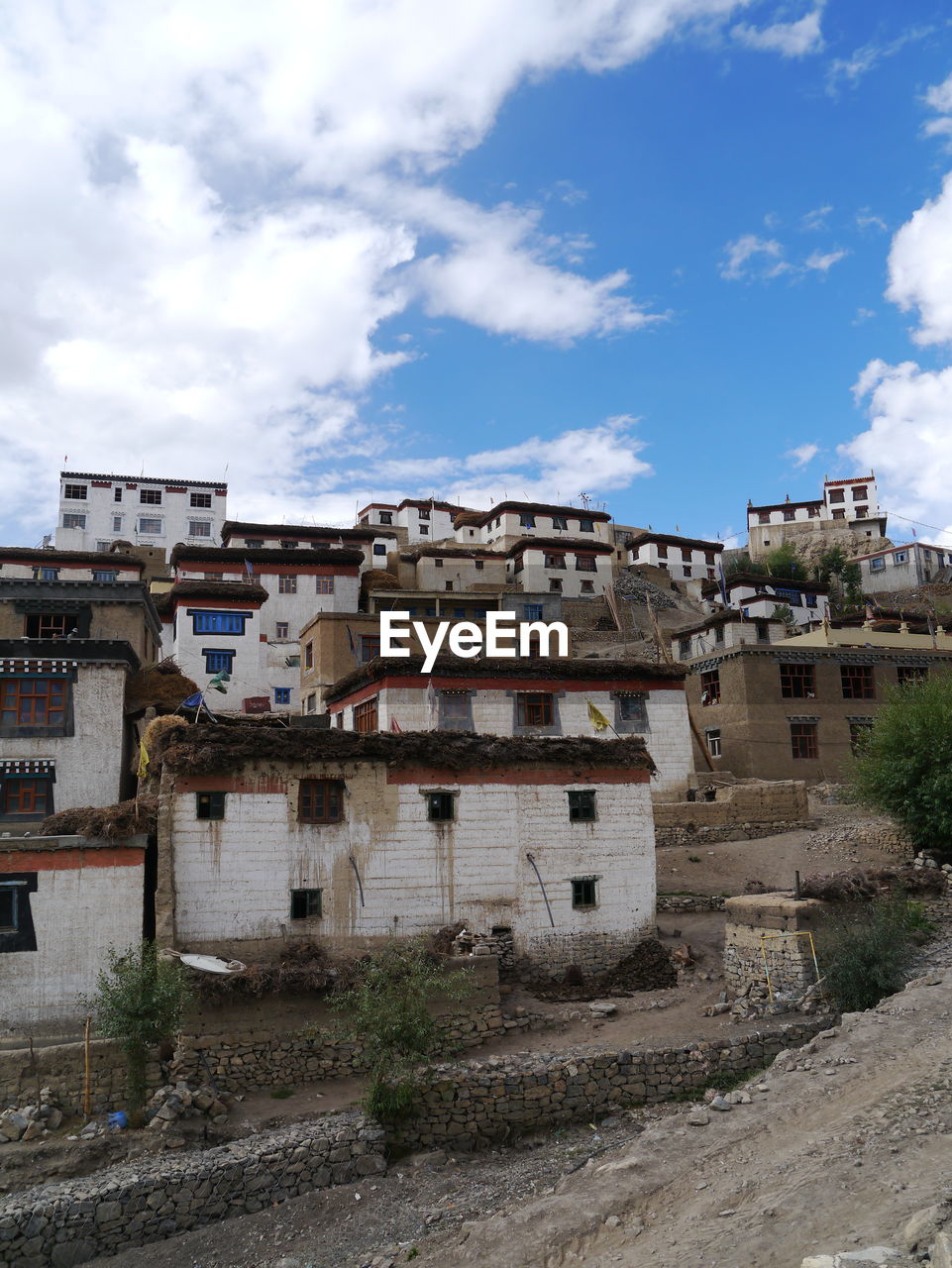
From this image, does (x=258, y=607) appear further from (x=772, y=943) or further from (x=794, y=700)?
(x=772, y=943)

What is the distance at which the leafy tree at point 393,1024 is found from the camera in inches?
749

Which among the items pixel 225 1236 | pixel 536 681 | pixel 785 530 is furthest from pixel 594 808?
pixel 785 530

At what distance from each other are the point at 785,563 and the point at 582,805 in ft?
231

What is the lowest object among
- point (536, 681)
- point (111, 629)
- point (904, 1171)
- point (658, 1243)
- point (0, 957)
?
point (658, 1243)

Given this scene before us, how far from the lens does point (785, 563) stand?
300ft

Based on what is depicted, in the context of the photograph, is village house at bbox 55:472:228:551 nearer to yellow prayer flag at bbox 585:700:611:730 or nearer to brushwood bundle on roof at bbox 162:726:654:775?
yellow prayer flag at bbox 585:700:611:730

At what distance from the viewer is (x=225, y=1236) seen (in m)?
16.5

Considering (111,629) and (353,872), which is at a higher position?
(111,629)

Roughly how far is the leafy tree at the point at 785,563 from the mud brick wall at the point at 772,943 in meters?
69.4

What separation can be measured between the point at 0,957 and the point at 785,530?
300 feet

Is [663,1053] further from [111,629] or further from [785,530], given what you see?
[785,530]

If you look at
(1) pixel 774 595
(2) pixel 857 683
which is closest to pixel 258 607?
(2) pixel 857 683

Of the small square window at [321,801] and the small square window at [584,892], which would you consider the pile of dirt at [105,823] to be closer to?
the small square window at [321,801]
